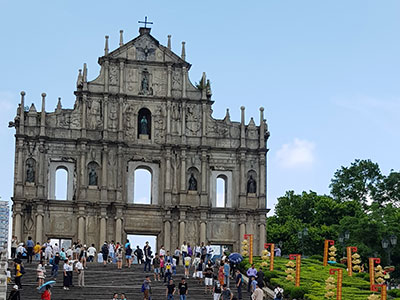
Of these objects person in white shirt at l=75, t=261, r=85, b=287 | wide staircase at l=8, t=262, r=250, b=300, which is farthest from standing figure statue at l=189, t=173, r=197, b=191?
person in white shirt at l=75, t=261, r=85, b=287

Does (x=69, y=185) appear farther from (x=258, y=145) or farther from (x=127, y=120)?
(x=258, y=145)

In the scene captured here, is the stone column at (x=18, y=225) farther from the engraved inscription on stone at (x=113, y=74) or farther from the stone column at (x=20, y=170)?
the engraved inscription on stone at (x=113, y=74)

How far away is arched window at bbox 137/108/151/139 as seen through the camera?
67.2 metres

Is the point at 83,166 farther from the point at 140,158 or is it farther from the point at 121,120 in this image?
the point at 121,120

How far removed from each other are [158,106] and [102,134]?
14.9 feet

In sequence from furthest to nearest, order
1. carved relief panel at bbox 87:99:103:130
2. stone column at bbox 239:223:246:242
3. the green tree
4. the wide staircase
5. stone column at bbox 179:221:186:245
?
the green tree, carved relief panel at bbox 87:99:103:130, stone column at bbox 239:223:246:242, stone column at bbox 179:221:186:245, the wide staircase

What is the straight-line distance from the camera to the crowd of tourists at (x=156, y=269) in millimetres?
41594

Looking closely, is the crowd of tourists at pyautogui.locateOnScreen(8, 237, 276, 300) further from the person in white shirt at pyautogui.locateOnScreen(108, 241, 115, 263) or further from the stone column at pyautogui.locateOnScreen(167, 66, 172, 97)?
the stone column at pyautogui.locateOnScreen(167, 66, 172, 97)

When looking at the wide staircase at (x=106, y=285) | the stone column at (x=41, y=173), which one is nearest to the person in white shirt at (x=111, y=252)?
the wide staircase at (x=106, y=285)

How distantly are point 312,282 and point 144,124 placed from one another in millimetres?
22652

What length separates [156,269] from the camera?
49688 millimetres

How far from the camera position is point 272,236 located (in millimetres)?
80000

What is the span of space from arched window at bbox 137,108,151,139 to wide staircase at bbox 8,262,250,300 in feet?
47.1

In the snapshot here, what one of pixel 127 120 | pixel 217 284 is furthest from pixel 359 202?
pixel 217 284
